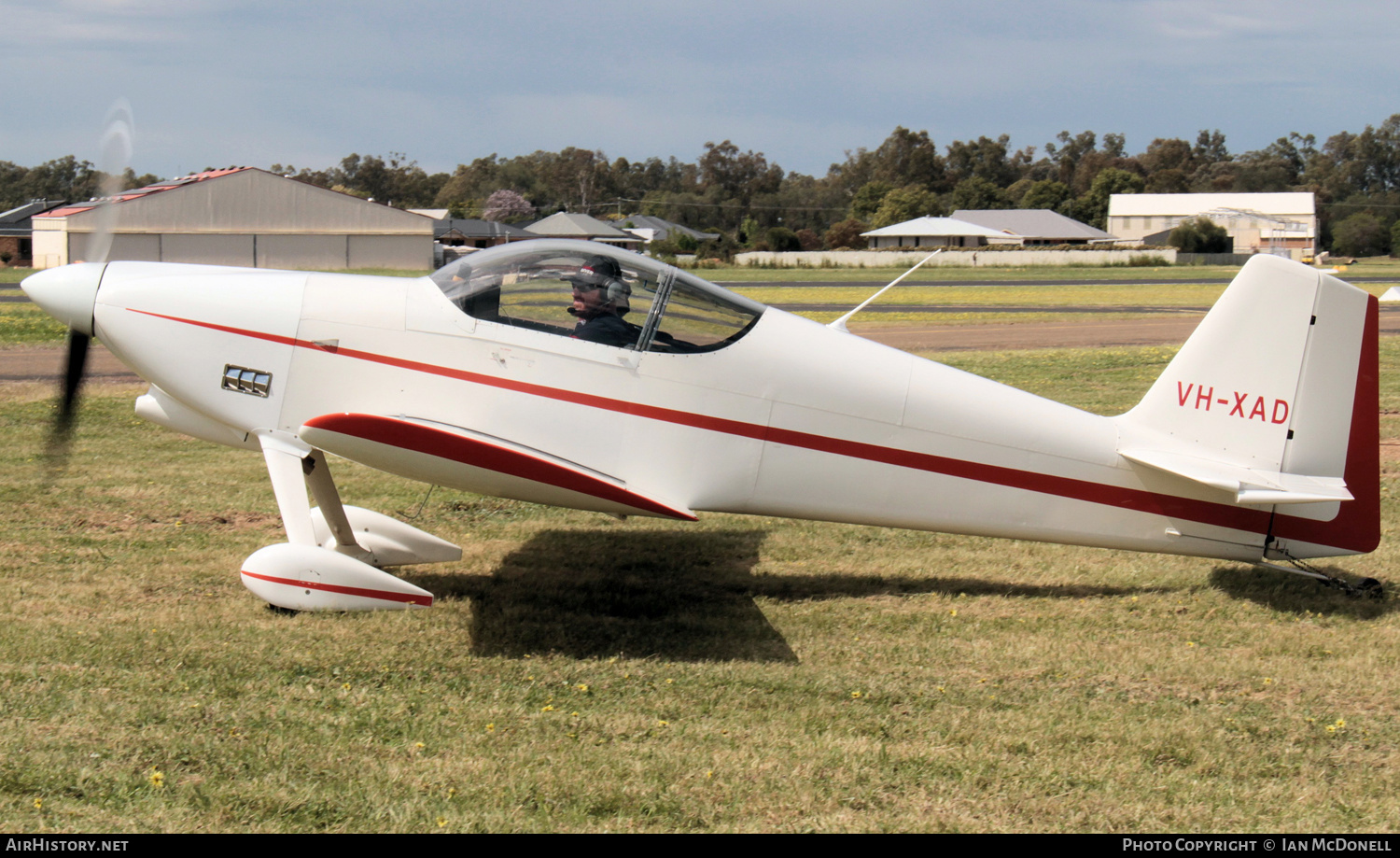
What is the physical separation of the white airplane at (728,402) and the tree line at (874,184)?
2998 inches

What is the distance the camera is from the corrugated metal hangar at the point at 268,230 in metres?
50.2

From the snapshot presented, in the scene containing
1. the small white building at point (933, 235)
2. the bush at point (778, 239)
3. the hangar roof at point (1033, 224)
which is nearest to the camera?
the bush at point (778, 239)

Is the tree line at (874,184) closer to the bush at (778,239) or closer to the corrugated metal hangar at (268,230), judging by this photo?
the bush at (778,239)

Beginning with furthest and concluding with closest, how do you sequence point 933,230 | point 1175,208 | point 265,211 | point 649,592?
1. point 1175,208
2. point 933,230
3. point 265,211
4. point 649,592

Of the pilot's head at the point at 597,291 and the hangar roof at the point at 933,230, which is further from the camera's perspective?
the hangar roof at the point at 933,230

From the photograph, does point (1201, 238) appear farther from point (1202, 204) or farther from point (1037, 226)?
point (1202, 204)

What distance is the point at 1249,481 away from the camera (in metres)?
6.04

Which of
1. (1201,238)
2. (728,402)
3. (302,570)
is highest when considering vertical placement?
(1201,238)

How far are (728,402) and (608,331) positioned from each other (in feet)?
2.55

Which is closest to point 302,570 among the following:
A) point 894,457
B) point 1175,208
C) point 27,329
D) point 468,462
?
point 468,462

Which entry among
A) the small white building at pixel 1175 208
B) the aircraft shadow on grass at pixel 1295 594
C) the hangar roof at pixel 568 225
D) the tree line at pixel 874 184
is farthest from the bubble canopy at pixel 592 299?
the small white building at pixel 1175 208

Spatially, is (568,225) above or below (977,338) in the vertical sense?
above

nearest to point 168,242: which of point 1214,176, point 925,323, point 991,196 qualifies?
point 925,323

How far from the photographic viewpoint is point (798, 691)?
5.12m
